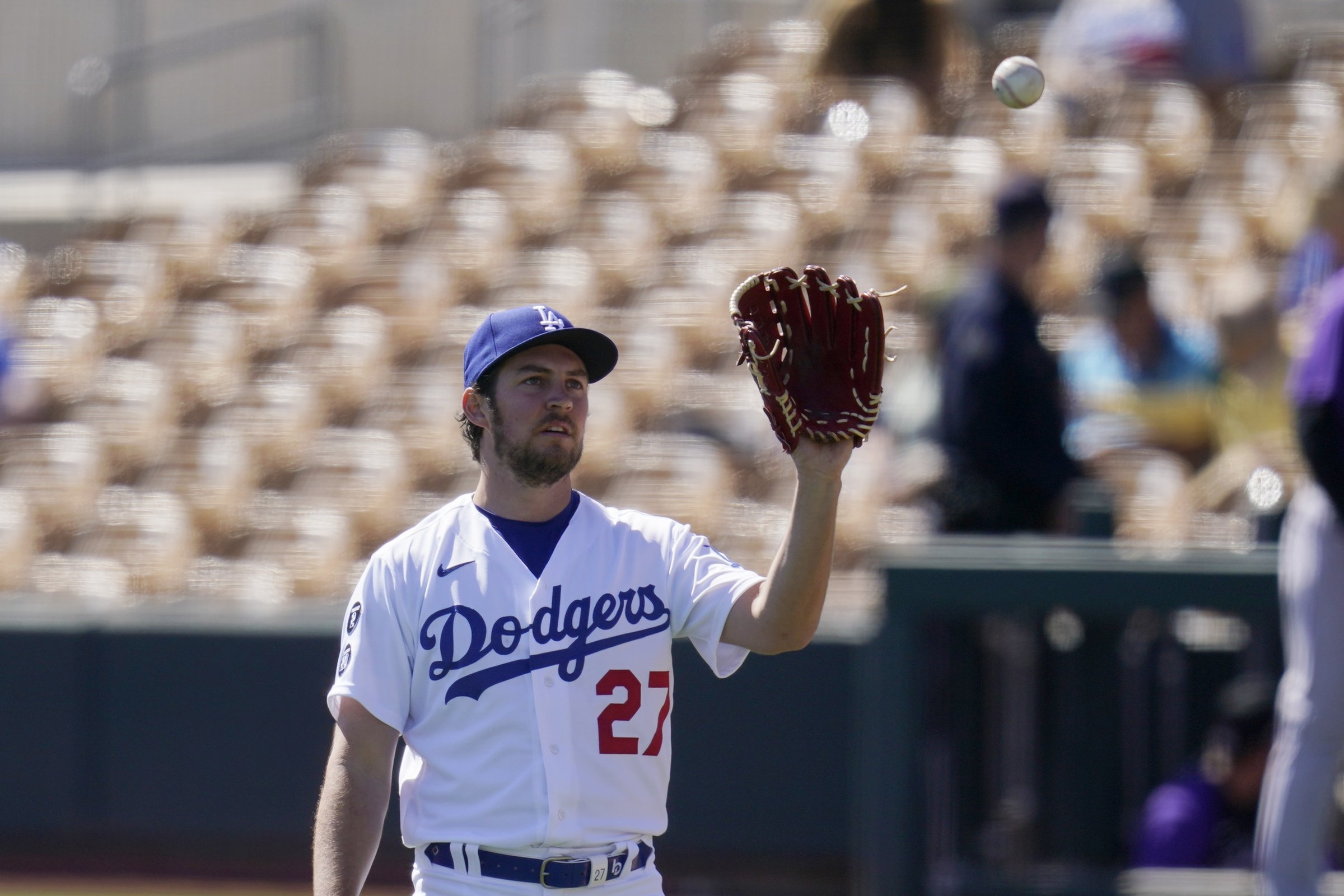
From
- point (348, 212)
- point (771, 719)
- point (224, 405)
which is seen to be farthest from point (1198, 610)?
point (348, 212)

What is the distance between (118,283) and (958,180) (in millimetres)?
5234

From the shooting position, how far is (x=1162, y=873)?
17.3ft

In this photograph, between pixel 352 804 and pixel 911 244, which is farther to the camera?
pixel 911 244

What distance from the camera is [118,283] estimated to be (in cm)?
1120

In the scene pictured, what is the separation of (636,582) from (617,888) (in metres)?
0.49

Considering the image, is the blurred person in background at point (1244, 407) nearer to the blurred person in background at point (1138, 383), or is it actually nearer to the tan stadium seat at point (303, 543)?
the blurred person in background at point (1138, 383)

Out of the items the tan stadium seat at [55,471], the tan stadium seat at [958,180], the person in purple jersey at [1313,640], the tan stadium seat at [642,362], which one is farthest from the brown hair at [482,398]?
the tan stadium seat at [55,471]

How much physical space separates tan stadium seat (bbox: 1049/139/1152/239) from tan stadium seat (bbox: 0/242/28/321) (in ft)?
19.6

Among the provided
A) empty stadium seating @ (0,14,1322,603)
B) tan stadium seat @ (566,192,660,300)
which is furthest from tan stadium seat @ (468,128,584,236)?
tan stadium seat @ (566,192,660,300)

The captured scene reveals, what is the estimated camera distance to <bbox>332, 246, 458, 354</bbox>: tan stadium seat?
9.83 m

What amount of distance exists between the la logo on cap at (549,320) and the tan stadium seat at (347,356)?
6.54 metres

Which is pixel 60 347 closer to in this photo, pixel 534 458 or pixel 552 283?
pixel 552 283

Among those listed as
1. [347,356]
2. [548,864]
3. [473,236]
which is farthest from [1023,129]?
[548,864]

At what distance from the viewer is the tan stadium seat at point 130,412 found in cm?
958
